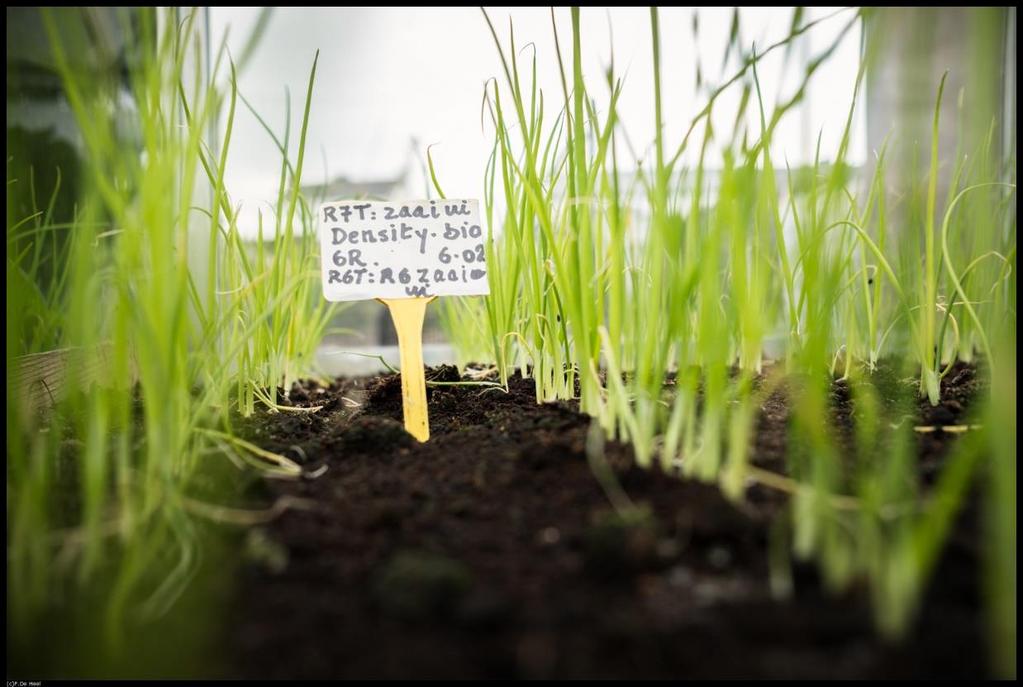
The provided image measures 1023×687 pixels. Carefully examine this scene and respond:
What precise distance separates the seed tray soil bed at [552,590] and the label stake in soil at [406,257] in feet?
0.91

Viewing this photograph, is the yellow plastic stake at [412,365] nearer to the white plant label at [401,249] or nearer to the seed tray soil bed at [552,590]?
the white plant label at [401,249]

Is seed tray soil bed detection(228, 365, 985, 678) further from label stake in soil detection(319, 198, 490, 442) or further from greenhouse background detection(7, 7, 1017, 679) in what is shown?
label stake in soil detection(319, 198, 490, 442)

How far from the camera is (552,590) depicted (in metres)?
0.40

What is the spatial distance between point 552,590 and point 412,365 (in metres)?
0.46

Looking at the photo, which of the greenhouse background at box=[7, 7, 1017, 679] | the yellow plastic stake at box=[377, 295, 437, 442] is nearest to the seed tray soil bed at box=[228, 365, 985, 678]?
the greenhouse background at box=[7, 7, 1017, 679]

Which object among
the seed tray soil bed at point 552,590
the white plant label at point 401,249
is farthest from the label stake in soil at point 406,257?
the seed tray soil bed at point 552,590

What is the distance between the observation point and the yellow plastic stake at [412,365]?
31.7 inches

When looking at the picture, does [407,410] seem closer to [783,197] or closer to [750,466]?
[750,466]

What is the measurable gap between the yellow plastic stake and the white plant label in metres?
0.02

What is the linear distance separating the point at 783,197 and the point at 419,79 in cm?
115

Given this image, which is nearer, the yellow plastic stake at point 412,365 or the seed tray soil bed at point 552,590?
the seed tray soil bed at point 552,590

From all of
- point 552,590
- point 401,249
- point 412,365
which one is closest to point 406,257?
point 401,249

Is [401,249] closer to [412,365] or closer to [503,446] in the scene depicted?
[412,365]

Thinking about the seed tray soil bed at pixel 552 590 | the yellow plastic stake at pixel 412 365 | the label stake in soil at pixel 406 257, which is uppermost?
the label stake in soil at pixel 406 257
